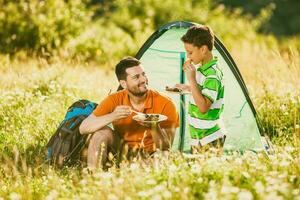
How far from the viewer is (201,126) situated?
5309 mm

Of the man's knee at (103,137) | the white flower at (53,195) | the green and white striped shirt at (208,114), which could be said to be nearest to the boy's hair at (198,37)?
the green and white striped shirt at (208,114)

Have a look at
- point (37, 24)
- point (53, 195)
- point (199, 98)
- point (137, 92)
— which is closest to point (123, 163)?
point (53, 195)

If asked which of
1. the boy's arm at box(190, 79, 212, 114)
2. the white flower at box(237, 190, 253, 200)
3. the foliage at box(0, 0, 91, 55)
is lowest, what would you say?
the white flower at box(237, 190, 253, 200)

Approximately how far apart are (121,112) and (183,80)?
5.60 feet

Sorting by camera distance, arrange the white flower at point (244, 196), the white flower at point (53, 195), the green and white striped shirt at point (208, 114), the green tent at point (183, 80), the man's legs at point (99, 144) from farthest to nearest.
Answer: the green tent at point (183, 80)
the man's legs at point (99, 144)
the green and white striped shirt at point (208, 114)
the white flower at point (53, 195)
the white flower at point (244, 196)

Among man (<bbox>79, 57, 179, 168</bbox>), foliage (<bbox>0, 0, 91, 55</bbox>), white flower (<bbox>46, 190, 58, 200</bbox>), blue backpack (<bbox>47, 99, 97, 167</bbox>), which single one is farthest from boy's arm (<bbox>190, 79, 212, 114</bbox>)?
foliage (<bbox>0, 0, 91, 55</bbox>)

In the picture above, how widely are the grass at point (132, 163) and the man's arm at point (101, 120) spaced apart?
14.2 inches

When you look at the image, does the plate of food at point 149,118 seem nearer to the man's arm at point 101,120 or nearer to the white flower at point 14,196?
the man's arm at point 101,120

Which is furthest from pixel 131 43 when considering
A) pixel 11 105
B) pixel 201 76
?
pixel 201 76

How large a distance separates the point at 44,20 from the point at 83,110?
6.37 meters

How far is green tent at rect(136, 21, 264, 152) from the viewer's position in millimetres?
6375

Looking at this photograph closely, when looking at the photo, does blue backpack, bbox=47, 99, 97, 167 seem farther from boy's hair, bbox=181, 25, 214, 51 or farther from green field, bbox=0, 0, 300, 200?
boy's hair, bbox=181, 25, 214, 51

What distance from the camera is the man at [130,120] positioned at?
5.49 meters

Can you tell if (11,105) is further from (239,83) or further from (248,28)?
(248,28)
